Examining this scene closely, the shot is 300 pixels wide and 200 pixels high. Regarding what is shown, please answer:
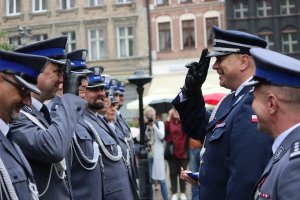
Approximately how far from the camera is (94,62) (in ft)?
110

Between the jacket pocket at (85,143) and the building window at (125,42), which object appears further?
the building window at (125,42)

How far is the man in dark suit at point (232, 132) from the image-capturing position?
346 cm

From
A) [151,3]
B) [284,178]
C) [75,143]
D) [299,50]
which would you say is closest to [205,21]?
[151,3]

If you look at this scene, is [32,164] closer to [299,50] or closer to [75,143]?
[75,143]

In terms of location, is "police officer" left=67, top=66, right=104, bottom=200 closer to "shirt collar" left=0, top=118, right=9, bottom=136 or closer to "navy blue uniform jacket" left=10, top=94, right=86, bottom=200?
"navy blue uniform jacket" left=10, top=94, right=86, bottom=200

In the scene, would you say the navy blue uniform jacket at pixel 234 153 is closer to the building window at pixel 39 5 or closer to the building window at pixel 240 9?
the building window at pixel 240 9

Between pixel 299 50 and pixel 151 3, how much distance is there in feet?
31.4

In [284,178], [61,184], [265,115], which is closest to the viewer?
[284,178]

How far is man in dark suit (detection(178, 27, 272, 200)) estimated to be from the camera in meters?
3.46

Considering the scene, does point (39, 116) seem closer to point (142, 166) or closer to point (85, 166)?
point (85, 166)

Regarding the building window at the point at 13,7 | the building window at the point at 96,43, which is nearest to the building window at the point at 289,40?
the building window at the point at 96,43

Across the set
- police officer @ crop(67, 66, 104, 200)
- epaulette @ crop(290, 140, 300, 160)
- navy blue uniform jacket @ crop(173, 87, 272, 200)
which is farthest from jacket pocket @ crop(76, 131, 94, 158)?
epaulette @ crop(290, 140, 300, 160)

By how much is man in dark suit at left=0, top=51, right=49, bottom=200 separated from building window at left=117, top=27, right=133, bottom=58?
1170 inches

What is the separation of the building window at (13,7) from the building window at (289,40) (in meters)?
17.4
